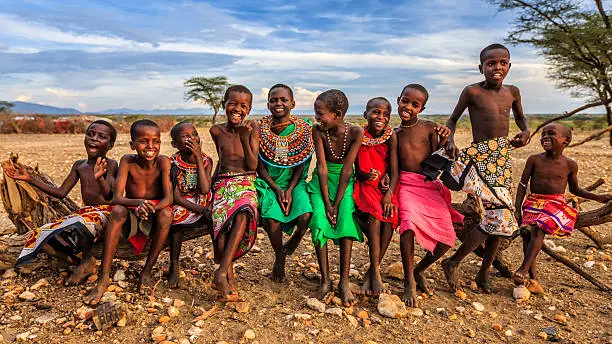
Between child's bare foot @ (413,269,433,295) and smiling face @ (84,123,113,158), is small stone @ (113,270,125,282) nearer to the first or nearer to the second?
smiling face @ (84,123,113,158)

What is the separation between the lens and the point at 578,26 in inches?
623

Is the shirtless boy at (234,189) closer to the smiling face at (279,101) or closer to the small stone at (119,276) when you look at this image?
the smiling face at (279,101)

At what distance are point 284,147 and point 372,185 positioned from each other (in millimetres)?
855

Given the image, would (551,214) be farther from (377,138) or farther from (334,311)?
(334,311)

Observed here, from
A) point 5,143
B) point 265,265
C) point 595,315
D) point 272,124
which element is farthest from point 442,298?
point 5,143

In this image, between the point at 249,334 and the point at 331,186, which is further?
the point at 331,186

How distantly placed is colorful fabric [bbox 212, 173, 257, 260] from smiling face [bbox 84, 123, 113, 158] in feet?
3.28

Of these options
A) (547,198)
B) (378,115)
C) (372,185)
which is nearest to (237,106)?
(378,115)

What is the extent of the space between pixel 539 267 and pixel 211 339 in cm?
337

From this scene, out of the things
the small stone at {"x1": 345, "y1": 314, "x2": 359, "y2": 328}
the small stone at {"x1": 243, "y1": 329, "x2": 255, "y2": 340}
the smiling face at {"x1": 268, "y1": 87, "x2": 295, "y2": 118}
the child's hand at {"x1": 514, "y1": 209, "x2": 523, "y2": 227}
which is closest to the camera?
the small stone at {"x1": 243, "y1": 329, "x2": 255, "y2": 340}

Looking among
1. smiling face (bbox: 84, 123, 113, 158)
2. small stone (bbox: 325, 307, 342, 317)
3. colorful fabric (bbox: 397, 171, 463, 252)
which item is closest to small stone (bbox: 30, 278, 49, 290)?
smiling face (bbox: 84, 123, 113, 158)

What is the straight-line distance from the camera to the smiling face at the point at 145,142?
4.02 meters

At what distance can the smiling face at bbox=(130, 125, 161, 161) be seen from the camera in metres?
4.02

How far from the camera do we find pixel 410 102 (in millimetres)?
4191
